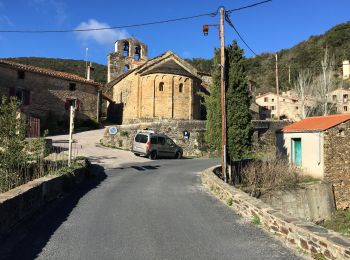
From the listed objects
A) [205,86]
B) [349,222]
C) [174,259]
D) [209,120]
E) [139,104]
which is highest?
[205,86]

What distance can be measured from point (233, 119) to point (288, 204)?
489 cm

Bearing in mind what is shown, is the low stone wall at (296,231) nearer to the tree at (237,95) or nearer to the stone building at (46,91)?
the tree at (237,95)

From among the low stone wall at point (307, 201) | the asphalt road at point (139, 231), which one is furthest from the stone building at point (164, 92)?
the asphalt road at point (139, 231)

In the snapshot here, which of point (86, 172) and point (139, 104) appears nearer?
point (86, 172)

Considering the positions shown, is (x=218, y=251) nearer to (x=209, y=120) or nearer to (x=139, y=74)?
(x=209, y=120)

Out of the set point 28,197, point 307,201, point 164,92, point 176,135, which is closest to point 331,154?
point 307,201

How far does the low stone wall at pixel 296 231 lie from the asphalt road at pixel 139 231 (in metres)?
0.26

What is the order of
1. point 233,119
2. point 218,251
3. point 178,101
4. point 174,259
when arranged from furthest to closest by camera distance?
point 178,101
point 233,119
point 218,251
point 174,259

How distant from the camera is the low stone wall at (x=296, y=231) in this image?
5526 mm

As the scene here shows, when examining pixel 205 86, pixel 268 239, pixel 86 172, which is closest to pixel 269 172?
pixel 86 172

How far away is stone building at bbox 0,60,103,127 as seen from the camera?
117ft

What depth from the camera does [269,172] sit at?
17.0 meters

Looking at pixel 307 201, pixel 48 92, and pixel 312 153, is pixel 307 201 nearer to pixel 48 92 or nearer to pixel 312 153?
pixel 312 153

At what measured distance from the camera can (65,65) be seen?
92938 mm
